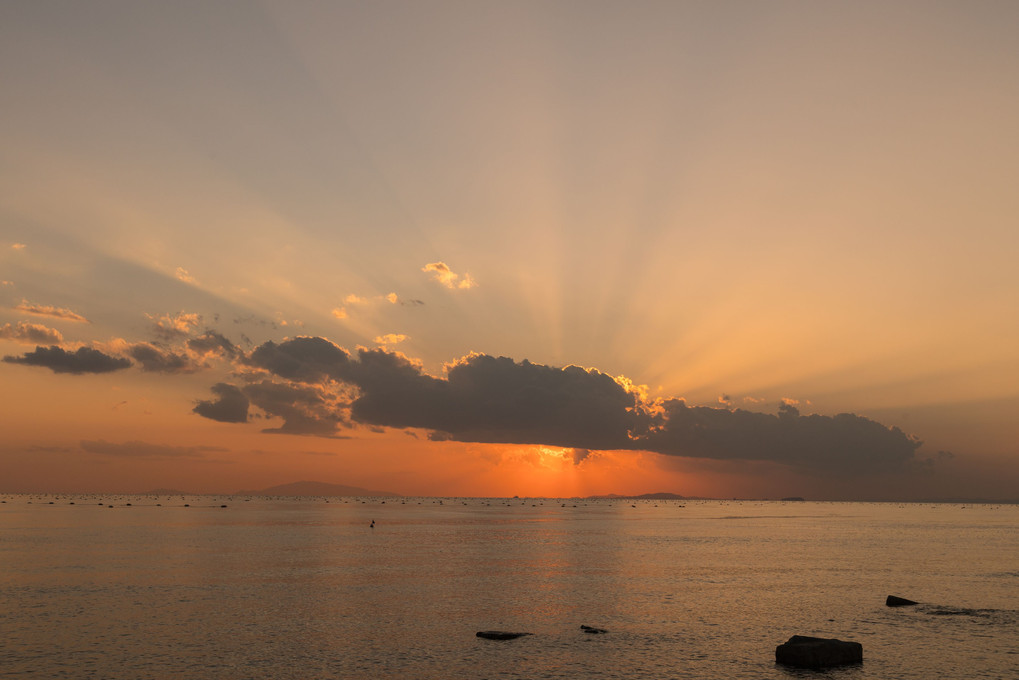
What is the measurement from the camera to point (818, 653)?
144 ft

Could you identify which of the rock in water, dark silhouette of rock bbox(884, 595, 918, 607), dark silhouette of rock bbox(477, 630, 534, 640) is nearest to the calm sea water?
the rock in water

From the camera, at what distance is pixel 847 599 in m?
69.6

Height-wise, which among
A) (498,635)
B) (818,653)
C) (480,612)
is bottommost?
(480,612)

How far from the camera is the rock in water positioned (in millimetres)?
43938

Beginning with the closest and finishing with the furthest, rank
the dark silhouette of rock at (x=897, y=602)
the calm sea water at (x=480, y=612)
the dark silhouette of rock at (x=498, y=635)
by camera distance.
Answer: the calm sea water at (x=480, y=612)
the dark silhouette of rock at (x=498, y=635)
the dark silhouette of rock at (x=897, y=602)

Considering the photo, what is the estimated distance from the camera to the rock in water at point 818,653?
1730 inches

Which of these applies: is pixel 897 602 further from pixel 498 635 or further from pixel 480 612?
pixel 498 635

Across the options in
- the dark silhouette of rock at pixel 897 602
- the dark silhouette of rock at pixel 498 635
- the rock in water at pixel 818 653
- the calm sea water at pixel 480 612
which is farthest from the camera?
the dark silhouette of rock at pixel 897 602

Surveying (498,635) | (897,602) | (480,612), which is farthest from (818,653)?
(480,612)

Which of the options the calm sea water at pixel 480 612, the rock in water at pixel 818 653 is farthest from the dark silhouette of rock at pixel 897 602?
the rock in water at pixel 818 653

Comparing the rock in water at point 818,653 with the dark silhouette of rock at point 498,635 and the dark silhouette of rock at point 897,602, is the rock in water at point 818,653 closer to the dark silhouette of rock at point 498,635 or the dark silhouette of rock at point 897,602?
the dark silhouette of rock at point 498,635

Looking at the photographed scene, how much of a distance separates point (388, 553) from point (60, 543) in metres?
60.5

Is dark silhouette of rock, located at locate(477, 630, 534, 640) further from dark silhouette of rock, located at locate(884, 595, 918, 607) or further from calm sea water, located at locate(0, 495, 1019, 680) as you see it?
dark silhouette of rock, located at locate(884, 595, 918, 607)

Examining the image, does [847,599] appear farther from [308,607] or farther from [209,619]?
[209,619]
